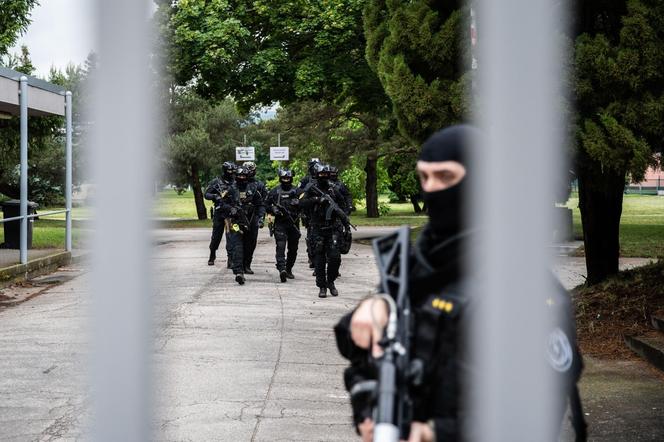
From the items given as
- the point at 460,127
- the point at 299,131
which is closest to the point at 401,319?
the point at 460,127

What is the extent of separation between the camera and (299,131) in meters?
39.2

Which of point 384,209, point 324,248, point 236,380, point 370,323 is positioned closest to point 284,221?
point 324,248

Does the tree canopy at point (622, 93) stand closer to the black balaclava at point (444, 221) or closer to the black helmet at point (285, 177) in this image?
the black balaclava at point (444, 221)

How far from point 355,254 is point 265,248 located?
2.36 metres

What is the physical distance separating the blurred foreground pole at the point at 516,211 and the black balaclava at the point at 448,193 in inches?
7.1

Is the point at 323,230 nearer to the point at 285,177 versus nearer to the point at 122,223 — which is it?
the point at 285,177

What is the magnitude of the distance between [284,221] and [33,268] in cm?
384

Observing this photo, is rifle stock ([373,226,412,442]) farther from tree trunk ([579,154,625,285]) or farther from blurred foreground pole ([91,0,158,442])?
tree trunk ([579,154,625,285])

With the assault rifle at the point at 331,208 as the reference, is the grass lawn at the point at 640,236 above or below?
below

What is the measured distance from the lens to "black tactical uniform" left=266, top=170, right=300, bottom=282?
13680mm

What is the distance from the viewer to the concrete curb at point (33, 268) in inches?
542

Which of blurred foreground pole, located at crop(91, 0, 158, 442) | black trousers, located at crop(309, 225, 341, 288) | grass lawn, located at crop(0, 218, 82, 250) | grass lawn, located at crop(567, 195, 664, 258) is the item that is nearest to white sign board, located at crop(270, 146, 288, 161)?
grass lawn, located at crop(0, 218, 82, 250)

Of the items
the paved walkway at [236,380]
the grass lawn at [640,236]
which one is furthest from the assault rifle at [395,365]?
the grass lawn at [640,236]

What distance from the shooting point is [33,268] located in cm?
1505
